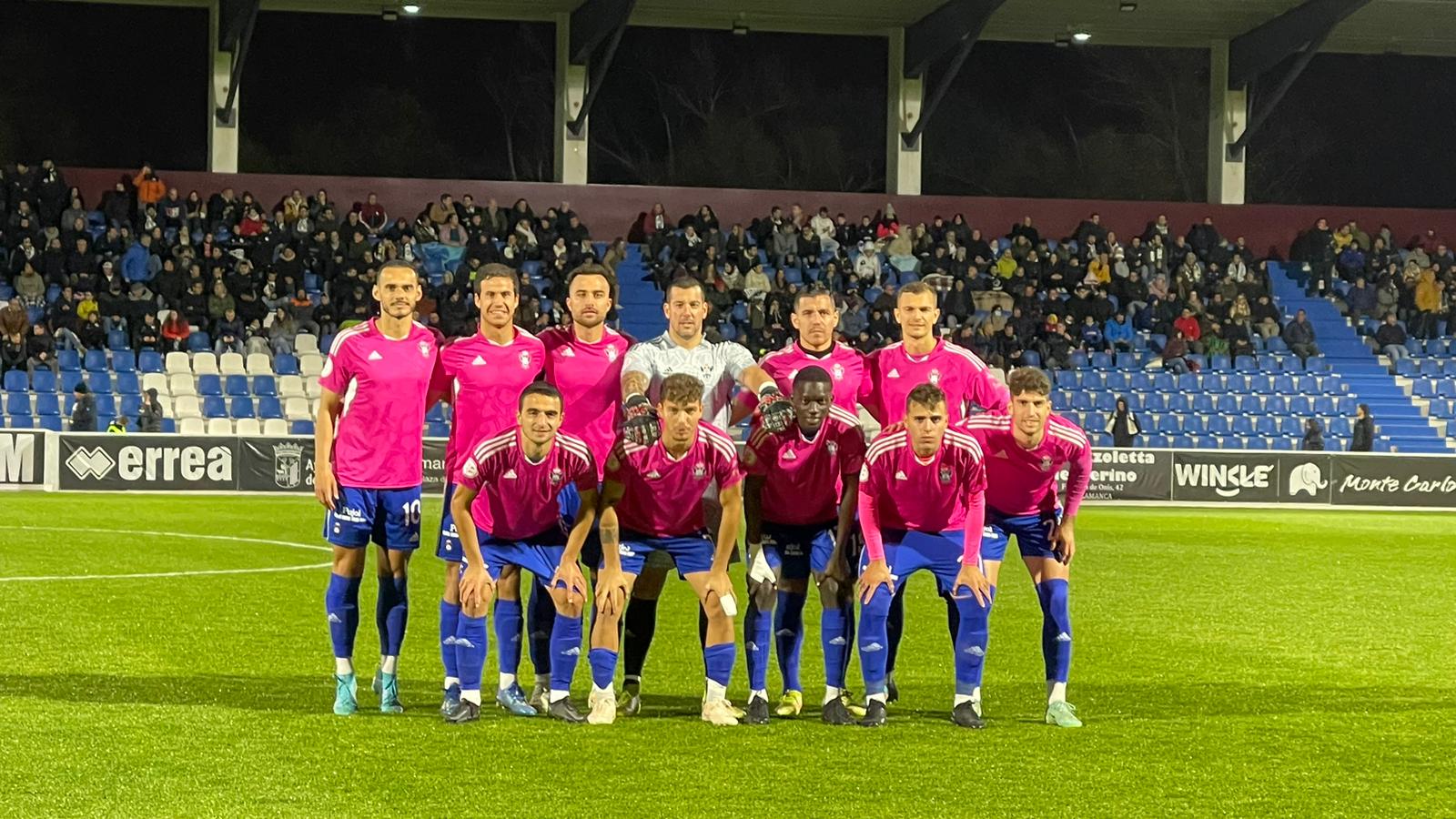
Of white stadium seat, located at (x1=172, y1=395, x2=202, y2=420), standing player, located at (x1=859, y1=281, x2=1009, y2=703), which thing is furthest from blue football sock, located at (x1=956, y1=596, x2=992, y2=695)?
white stadium seat, located at (x1=172, y1=395, x2=202, y2=420)

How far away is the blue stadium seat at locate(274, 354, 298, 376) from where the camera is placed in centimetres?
2628

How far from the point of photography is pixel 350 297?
27.2m

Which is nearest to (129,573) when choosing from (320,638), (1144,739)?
(320,638)

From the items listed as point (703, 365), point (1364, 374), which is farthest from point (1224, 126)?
point (703, 365)

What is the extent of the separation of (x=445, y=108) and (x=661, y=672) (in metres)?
A: 27.7

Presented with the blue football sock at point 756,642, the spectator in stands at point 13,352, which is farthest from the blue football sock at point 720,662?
the spectator in stands at point 13,352

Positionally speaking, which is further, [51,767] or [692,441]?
[692,441]

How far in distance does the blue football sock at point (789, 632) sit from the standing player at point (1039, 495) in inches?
33.9

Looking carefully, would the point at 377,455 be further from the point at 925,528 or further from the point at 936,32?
the point at 936,32

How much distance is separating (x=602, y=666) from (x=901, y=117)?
26533 mm

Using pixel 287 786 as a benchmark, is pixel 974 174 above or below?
above

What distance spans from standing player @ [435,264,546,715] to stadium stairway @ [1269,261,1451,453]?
23910 mm

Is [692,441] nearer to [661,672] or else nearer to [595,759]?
[595,759]

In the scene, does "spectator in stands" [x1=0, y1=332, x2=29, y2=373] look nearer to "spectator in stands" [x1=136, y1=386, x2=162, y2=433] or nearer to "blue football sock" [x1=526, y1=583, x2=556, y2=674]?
"spectator in stands" [x1=136, y1=386, x2=162, y2=433]
